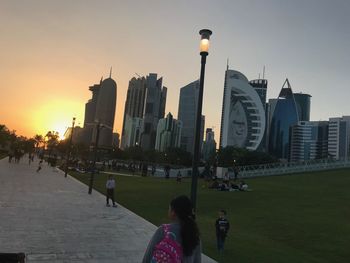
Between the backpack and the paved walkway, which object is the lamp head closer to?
the paved walkway

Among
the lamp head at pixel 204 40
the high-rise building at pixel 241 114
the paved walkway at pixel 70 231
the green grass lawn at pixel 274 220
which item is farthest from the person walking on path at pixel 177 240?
the high-rise building at pixel 241 114

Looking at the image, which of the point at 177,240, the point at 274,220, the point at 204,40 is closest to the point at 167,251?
the point at 177,240

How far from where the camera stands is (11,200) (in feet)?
59.1

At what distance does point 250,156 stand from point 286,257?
89.0 m

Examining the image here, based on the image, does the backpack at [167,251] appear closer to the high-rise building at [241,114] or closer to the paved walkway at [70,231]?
the paved walkway at [70,231]

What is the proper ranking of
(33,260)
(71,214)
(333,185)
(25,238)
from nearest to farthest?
(33,260)
(25,238)
(71,214)
(333,185)

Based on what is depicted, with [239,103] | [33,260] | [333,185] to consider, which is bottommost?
[33,260]

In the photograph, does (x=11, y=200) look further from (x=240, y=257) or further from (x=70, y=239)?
(x=240, y=257)

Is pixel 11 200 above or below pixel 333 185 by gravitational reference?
below

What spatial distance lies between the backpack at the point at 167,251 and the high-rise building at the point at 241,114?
Answer: 6922 inches

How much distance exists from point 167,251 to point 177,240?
6.0 inches

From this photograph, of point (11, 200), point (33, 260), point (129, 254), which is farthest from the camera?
point (11, 200)

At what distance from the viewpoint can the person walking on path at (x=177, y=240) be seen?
352 cm

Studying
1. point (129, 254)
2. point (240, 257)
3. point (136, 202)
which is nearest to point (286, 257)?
point (240, 257)
